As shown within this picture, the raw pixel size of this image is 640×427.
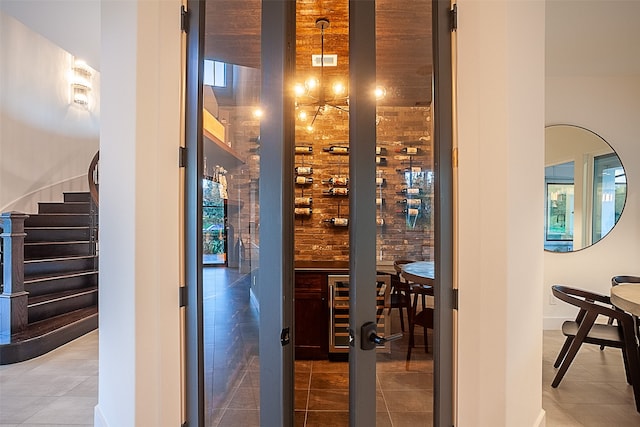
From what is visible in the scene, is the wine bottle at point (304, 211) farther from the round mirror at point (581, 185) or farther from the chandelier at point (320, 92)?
the round mirror at point (581, 185)

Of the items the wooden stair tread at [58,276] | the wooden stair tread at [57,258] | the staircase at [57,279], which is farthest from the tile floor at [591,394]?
the wooden stair tread at [57,258]

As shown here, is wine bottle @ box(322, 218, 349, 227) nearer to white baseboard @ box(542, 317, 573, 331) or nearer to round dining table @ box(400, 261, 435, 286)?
round dining table @ box(400, 261, 435, 286)

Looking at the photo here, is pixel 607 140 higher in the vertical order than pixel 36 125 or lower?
lower

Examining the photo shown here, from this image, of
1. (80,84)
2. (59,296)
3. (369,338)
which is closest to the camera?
(369,338)

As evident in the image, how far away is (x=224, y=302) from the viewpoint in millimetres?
1873

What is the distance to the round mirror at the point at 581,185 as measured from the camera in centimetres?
425

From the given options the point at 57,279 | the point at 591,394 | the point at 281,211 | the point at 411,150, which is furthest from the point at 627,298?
the point at 57,279

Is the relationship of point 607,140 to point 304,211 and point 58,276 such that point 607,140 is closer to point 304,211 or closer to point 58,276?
point 304,211

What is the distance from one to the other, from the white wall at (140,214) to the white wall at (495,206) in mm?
1459

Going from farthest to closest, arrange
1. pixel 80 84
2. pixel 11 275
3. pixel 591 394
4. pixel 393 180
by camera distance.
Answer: pixel 80 84 < pixel 11 275 < pixel 591 394 < pixel 393 180

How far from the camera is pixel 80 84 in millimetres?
6145

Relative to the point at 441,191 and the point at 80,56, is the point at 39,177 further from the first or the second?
the point at 441,191

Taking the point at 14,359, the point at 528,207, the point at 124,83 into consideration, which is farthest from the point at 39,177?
the point at 528,207

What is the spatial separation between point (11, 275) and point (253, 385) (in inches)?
127
